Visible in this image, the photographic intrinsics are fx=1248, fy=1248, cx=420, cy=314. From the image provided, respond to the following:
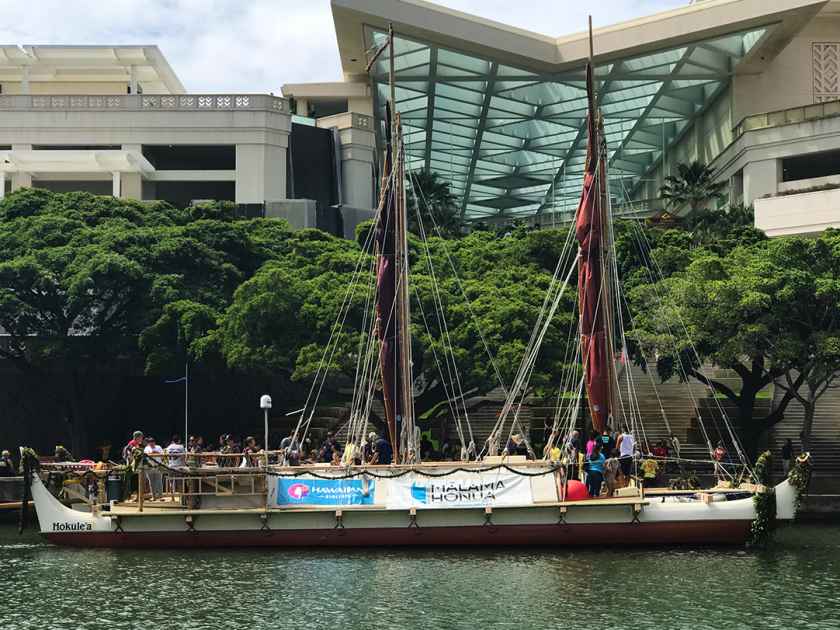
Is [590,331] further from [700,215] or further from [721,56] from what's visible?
[721,56]

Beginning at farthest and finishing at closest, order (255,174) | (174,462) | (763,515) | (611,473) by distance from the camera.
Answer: (255,174)
(174,462)
(611,473)
(763,515)

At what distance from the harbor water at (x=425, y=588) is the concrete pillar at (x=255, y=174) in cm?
4448

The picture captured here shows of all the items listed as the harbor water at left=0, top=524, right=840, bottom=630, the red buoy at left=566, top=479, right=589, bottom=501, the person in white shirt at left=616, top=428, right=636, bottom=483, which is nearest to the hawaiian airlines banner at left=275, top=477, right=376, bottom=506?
the harbor water at left=0, top=524, right=840, bottom=630

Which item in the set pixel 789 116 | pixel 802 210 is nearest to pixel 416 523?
pixel 802 210

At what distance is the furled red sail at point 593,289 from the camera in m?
33.9

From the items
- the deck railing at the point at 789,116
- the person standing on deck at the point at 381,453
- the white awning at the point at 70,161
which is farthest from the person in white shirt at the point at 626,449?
the white awning at the point at 70,161

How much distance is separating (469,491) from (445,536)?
129cm

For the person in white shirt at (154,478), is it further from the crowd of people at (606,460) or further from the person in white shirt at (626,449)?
the person in white shirt at (626,449)

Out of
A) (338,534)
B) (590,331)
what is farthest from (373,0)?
(338,534)

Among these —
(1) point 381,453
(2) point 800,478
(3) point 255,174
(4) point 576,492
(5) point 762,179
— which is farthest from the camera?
(3) point 255,174

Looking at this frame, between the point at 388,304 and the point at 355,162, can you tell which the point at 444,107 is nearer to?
the point at 355,162

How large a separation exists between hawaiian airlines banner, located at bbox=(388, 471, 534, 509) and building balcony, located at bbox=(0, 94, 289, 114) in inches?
1877

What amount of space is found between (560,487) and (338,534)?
18.6ft

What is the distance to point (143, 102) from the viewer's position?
75375 mm
